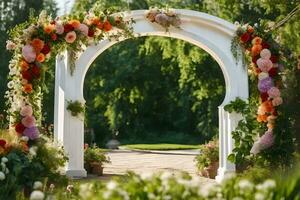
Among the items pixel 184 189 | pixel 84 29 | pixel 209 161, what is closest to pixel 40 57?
pixel 84 29

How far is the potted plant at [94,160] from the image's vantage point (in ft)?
42.3

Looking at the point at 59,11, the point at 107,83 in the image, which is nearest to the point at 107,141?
the point at 107,83

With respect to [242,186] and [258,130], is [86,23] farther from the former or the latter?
[242,186]

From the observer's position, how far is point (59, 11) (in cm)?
3447

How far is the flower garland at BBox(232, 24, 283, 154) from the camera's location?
968 cm

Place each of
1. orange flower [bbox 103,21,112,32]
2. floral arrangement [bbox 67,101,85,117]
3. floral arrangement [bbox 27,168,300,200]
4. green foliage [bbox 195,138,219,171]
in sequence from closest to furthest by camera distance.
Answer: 1. floral arrangement [bbox 27,168,300,200]
2. orange flower [bbox 103,21,112,32]
3. floral arrangement [bbox 67,101,85,117]
4. green foliage [bbox 195,138,219,171]

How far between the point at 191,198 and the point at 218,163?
915cm

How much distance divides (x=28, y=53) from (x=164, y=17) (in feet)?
9.43

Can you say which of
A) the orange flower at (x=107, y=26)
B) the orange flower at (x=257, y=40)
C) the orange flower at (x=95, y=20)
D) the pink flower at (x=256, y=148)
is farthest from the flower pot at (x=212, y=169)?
the orange flower at (x=95, y=20)

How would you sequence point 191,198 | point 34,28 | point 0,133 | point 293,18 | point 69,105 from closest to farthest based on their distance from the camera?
point 191,198
point 0,133
point 34,28
point 293,18
point 69,105

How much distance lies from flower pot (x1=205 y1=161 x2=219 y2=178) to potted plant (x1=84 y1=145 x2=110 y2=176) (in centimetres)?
238

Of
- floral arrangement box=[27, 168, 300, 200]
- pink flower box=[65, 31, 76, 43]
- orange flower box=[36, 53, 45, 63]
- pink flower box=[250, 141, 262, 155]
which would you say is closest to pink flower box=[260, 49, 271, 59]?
pink flower box=[250, 141, 262, 155]

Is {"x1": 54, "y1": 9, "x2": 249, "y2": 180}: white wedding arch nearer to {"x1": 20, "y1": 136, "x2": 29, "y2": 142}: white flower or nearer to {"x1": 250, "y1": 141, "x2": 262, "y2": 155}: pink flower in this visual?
{"x1": 250, "y1": 141, "x2": 262, "y2": 155}: pink flower

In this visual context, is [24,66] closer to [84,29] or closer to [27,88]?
[27,88]
